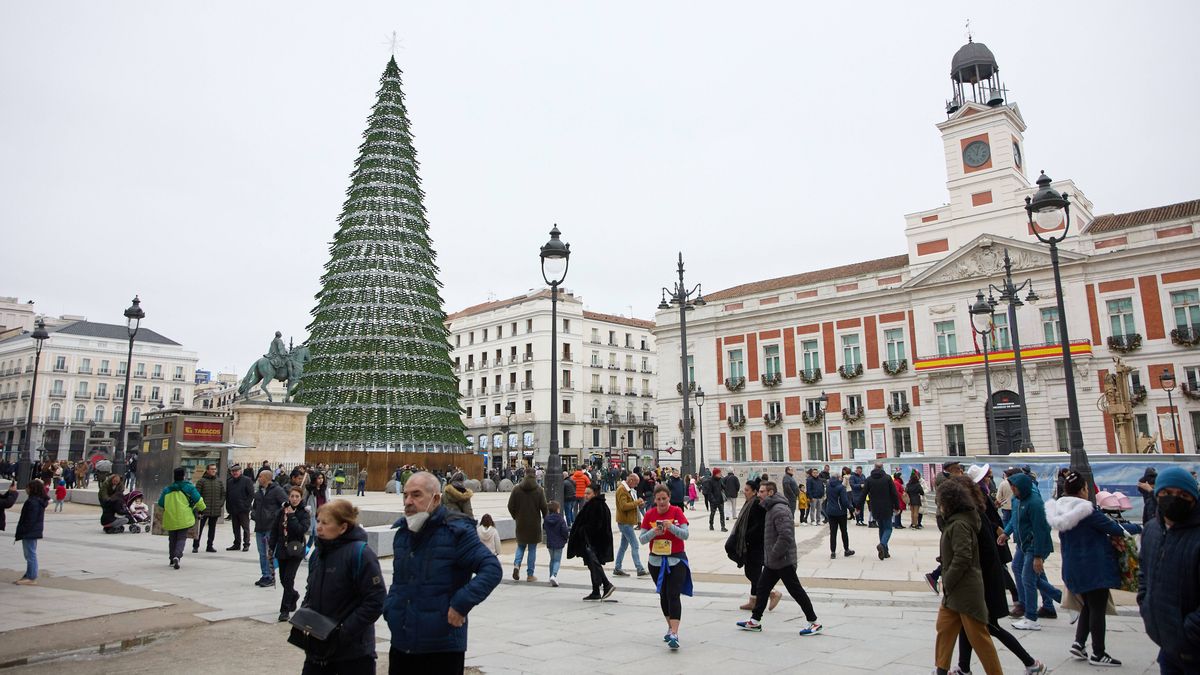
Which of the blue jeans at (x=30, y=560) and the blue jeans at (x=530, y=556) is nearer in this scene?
the blue jeans at (x=30, y=560)

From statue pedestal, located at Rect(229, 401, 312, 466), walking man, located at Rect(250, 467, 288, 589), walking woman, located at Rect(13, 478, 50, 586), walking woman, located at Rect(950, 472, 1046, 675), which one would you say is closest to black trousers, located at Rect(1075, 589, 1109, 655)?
walking woman, located at Rect(950, 472, 1046, 675)

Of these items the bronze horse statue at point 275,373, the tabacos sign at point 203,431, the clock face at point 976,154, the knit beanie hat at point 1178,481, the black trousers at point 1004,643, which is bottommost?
the black trousers at point 1004,643

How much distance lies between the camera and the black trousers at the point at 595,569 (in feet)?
29.9

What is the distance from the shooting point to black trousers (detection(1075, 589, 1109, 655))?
19.1 ft

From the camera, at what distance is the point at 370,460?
30.3m

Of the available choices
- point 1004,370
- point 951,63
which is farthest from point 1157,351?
point 951,63

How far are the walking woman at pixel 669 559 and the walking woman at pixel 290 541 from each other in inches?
143

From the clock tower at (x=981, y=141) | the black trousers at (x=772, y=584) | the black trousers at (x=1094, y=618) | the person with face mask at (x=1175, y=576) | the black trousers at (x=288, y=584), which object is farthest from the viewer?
the clock tower at (x=981, y=141)

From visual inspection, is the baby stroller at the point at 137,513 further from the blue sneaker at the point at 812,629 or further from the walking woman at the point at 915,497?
the walking woman at the point at 915,497

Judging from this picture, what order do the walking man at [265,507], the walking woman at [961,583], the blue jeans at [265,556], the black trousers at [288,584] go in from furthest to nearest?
1. the walking man at [265,507]
2. the blue jeans at [265,556]
3. the black trousers at [288,584]
4. the walking woman at [961,583]

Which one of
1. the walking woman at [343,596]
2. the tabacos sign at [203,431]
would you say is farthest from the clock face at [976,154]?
the walking woman at [343,596]

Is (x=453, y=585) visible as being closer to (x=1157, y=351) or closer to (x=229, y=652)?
(x=229, y=652)

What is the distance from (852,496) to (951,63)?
3765cm

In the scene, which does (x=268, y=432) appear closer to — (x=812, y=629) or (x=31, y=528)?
(x=31, y=528)
